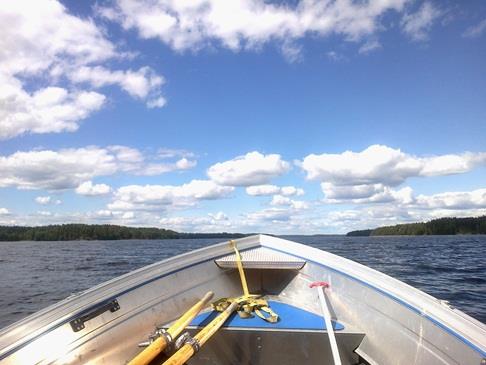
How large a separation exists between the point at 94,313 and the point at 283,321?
2104mm

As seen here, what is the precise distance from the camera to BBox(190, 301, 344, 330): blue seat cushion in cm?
437

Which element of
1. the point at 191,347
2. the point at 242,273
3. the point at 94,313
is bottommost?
the point at 191,347

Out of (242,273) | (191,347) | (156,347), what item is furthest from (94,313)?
(242,273)

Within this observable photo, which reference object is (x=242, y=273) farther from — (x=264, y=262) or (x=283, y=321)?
(x=283, y=321)

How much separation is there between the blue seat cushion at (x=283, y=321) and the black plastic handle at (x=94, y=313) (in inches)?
38.4

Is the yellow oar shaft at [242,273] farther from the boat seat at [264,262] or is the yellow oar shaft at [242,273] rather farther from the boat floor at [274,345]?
the boat floor at [274,345]

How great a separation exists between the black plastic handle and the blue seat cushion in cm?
97

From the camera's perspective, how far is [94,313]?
3629 millimetres

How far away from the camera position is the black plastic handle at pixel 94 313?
11.3 feet

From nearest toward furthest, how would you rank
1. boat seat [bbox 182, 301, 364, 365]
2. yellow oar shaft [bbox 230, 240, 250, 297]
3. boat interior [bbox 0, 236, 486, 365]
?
boat interior [bbox 0, 236, 486, 365] → boat seat [bbox 182, 301, 364, 365] → yellow oar shaft [bbox 230, 240, 250, 297]

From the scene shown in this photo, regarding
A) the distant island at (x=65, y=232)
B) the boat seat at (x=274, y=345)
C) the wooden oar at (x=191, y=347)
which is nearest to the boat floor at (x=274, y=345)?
the boat seat at (x=274, y=345)

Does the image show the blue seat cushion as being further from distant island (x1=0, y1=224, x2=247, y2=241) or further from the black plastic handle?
distant island (x1=0, y1=224, x2=247, y2=241)

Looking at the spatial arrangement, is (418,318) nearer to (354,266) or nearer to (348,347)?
(348,347)

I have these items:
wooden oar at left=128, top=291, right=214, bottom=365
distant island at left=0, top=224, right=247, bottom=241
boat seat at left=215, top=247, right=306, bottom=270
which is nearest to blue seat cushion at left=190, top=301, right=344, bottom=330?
boat seat at left=215, top=247, right=306, bottom=270
